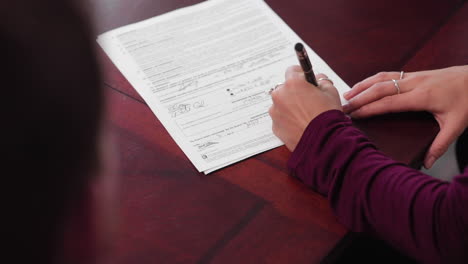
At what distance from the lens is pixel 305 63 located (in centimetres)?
101

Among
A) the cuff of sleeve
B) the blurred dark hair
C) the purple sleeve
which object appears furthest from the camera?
the cuff of sleeve

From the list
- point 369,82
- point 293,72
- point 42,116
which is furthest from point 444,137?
point 42,116

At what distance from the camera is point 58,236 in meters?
0.45

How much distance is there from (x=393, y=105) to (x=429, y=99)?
6 cm

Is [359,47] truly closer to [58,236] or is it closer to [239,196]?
[239,196]

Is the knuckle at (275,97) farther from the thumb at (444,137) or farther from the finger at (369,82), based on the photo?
the thumb at (444,137)

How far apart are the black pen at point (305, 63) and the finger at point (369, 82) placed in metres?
0.06

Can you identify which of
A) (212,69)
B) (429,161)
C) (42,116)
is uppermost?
(42,116)

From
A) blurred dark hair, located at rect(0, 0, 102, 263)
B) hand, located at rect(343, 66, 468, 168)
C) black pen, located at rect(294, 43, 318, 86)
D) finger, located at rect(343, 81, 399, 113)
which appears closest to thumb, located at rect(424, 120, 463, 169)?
hand, located at rect(343, 66, 468, 168)

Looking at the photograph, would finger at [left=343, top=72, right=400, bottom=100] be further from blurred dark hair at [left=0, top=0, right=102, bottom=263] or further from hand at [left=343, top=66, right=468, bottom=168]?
blurred dark hair at [left=0, top=0, right=102, bottom=263]

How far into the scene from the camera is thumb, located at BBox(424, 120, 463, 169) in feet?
3.24

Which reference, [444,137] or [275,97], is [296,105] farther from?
Result: [444,137]

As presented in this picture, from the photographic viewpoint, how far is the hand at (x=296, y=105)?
99 cm

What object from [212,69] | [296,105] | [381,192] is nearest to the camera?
[381,192]
